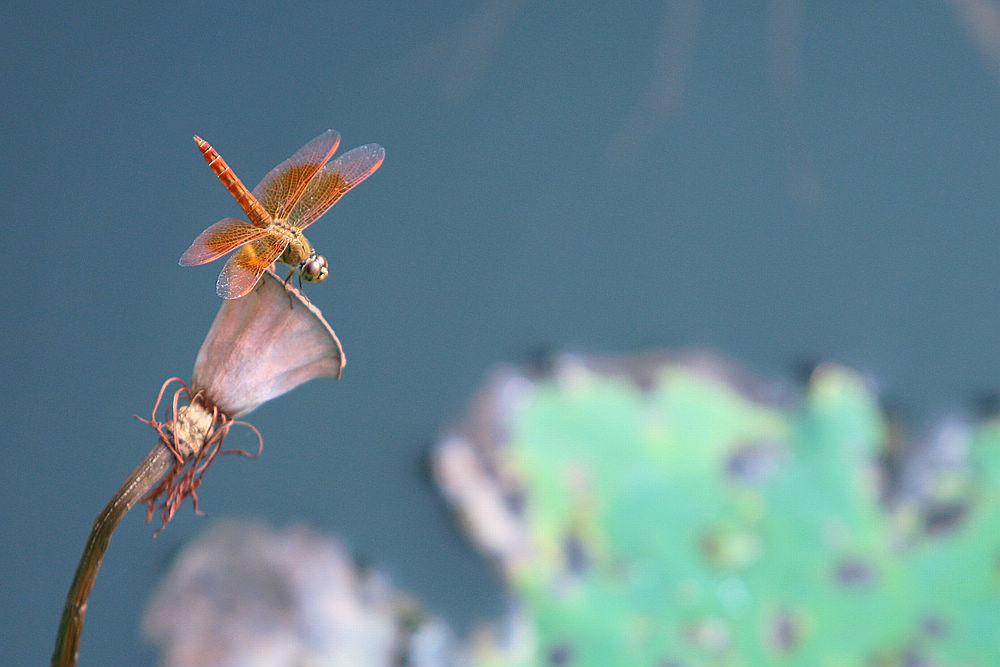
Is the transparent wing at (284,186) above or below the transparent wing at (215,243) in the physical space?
above

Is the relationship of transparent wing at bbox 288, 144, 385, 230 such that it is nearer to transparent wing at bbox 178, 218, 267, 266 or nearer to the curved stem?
transparent wing at bbox 178, 218, 267, 266

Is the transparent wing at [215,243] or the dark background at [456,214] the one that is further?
the dark background at [456,214]

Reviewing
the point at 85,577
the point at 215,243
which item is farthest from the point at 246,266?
the point at 85,577

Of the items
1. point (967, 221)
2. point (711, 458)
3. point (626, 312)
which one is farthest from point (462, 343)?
point (967, 221)

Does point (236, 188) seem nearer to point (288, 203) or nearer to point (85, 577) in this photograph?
point (288, 203)

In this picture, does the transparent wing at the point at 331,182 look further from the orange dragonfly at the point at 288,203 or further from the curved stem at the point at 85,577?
the curved stem at the point at 85,577

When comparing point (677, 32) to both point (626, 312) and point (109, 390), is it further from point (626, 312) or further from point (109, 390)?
point (109, 390)

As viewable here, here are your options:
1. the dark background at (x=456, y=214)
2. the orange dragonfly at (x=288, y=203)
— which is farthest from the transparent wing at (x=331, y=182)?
the dark background at (x=456, y=214)
